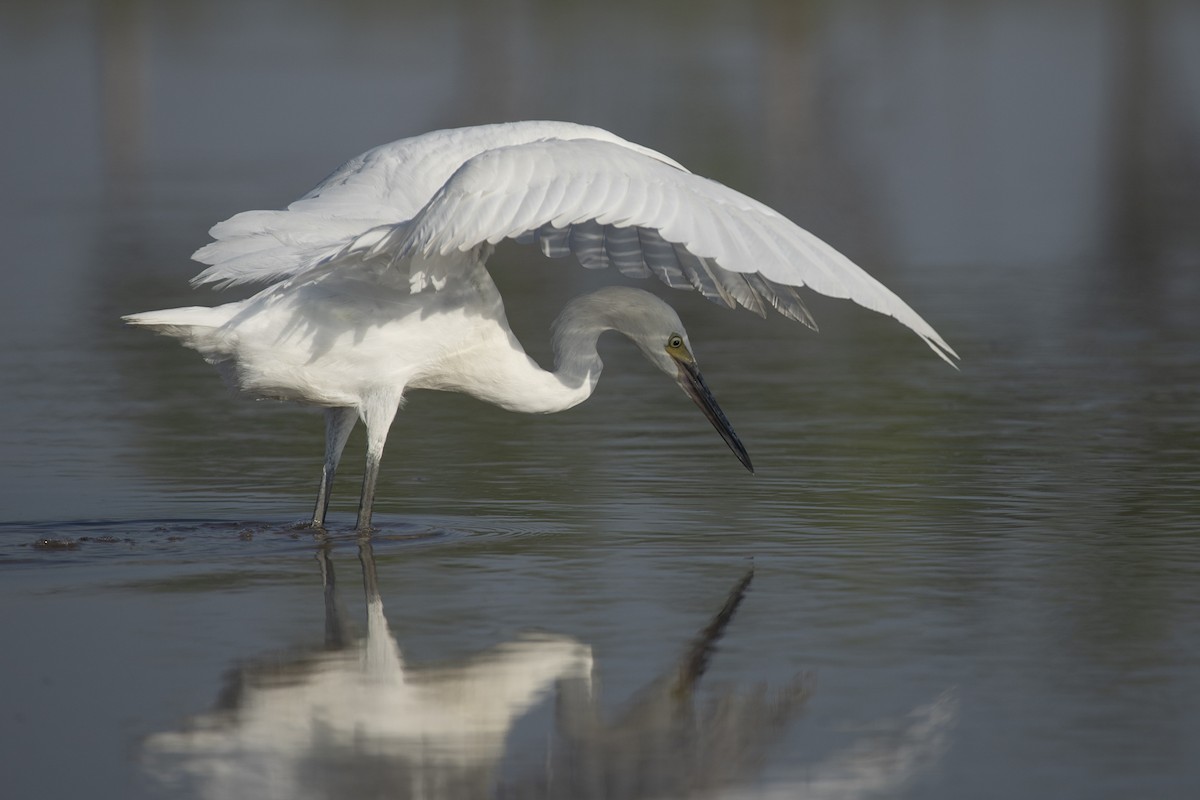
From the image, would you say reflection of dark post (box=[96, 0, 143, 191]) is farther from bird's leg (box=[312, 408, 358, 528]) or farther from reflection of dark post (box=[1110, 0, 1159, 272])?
bird's leg (box=[312, 408, 358, 528])

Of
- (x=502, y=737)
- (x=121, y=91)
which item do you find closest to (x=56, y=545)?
(x=502, y=737)

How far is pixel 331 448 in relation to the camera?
9797mm

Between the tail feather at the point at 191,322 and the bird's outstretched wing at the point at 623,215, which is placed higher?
the bird's outstretched wing at the point at 623,215

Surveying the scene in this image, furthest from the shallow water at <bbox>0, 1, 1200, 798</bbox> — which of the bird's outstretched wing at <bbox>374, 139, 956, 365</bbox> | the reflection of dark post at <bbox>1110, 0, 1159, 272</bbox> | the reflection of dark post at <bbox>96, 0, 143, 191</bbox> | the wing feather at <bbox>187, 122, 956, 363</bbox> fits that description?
the reflection of dark post at <bbox>96, 0, 143, 191</bbox>

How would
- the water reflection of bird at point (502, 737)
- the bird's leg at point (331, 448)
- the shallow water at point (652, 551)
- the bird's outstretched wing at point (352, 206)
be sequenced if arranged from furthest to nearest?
the bird's leg at point (331, 448)
the bird's outstretched wing at point (352, 206)
the shallow water at point (652, 551)
the water reflection of bird at point (502, 737)

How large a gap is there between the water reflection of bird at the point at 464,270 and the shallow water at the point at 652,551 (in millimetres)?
634

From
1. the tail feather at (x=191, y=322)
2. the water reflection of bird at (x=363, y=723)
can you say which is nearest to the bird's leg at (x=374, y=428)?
the tail feather at (x=191, y=322)

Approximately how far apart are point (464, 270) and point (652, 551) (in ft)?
4.90

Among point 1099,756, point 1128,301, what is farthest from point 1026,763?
point 1128,301

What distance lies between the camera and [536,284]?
59.3 feet

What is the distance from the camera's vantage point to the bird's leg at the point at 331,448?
9422 mm

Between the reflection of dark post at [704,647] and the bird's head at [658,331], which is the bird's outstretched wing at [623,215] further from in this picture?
the bird's head at [658,331]

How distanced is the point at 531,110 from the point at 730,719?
26.0 m

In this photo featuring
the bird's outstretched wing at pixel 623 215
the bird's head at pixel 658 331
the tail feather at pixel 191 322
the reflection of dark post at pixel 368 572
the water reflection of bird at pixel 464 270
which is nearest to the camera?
the bird's outstretched wing at pixel 623 215
